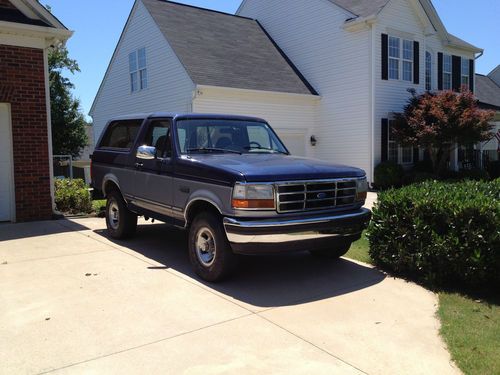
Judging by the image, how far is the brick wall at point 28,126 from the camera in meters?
9.12

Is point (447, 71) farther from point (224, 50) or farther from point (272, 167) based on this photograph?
point (272, 167)

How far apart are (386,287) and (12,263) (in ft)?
15.8

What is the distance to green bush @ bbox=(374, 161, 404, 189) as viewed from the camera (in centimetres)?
1734

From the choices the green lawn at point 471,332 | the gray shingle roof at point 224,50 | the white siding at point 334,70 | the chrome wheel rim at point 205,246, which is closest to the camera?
the green lawn at point 471,332

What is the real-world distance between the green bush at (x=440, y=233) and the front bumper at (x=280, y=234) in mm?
1001

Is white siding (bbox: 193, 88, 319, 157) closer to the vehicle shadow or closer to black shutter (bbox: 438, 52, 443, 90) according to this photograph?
black shutter (bbox: 438, 52, 443, 90)

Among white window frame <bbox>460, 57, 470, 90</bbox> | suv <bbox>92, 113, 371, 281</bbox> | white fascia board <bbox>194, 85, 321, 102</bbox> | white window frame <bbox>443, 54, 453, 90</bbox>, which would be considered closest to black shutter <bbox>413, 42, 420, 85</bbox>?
white window frame <bbox>443, 54, 453, 90</bbox>

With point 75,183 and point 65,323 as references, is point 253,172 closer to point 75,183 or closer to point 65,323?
point 65,323

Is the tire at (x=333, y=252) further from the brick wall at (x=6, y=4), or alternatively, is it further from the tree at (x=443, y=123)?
the tree at (x=443, y=123)

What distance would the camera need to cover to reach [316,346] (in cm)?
403

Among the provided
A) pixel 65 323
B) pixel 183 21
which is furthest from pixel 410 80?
pixel 65 323

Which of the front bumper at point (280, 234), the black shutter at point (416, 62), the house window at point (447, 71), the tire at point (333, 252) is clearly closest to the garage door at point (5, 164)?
the front bumper at point (280, 234)

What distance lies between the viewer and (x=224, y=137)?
6.66m

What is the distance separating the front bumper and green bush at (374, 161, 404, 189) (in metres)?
12.4
